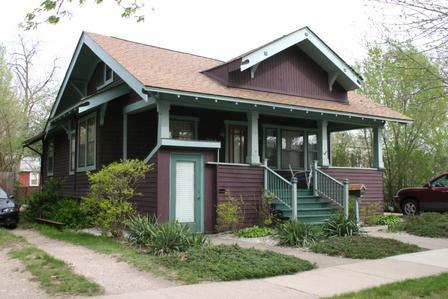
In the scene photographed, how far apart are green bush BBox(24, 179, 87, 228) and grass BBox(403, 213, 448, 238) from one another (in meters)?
9.64

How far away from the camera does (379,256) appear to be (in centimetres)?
1027

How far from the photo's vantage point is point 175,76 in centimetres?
1473

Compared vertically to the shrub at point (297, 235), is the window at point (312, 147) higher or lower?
higher

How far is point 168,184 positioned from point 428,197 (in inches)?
430

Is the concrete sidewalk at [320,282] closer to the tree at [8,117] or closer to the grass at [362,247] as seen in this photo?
the grass at [362,247]

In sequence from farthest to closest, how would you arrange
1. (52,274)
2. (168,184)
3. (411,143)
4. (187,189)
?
(411,143) → (187,189) → (168,184) → (52,274)

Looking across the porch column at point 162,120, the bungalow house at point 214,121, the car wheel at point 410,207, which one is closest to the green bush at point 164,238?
the bungalow house at point 214,121

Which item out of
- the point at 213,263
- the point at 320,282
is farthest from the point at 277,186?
the point at 320,282

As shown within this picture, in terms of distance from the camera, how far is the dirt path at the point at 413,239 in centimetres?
1215

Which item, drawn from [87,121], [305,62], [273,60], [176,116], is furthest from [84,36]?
[305,62]

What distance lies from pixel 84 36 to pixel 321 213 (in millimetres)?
10168

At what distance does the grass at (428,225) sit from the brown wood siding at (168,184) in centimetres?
577

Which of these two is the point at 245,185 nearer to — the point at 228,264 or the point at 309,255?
the point at 309,255

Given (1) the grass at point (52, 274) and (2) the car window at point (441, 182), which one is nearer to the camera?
(1) the grass at point (52, 274)
